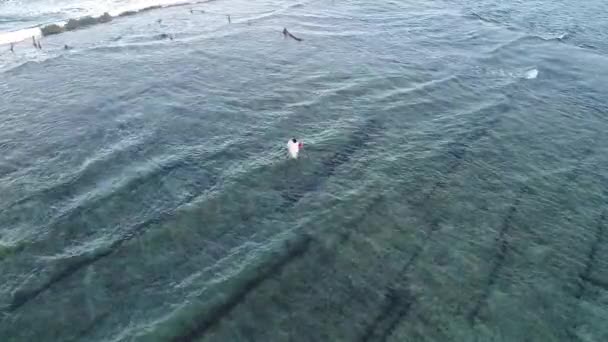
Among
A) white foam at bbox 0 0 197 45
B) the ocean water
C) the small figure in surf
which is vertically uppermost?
white foam at bbox 0 0 197 45

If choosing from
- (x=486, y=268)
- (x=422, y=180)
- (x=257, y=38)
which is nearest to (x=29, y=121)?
(x=257, y=38)

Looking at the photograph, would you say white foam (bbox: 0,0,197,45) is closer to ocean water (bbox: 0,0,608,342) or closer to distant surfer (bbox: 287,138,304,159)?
ocean water (bbox: 0,0,608,342)

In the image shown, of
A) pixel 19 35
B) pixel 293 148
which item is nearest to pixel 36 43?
pixel 19 35

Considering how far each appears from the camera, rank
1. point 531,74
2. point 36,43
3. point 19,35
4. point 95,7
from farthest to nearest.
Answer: point 95,7
point 19,35
point 36,43
point 531,74

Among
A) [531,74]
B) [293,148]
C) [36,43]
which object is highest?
[36,43]

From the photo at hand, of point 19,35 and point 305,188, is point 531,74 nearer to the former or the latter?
→ point 305,188

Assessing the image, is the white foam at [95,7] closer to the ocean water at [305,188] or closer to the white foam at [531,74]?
the ocean water at [305,188]

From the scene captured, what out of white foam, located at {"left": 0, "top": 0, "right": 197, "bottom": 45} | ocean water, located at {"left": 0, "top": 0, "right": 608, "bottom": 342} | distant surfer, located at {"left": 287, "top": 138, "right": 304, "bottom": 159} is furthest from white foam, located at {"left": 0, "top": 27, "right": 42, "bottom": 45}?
distant surfer, located at {"left": 287, "top": 138, "right": 304, "bottom": 159}

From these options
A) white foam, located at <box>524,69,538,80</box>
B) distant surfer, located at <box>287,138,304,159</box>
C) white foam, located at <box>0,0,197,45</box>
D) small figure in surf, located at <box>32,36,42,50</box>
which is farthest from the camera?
white foam, located at <box>0,0,197,45</box>
